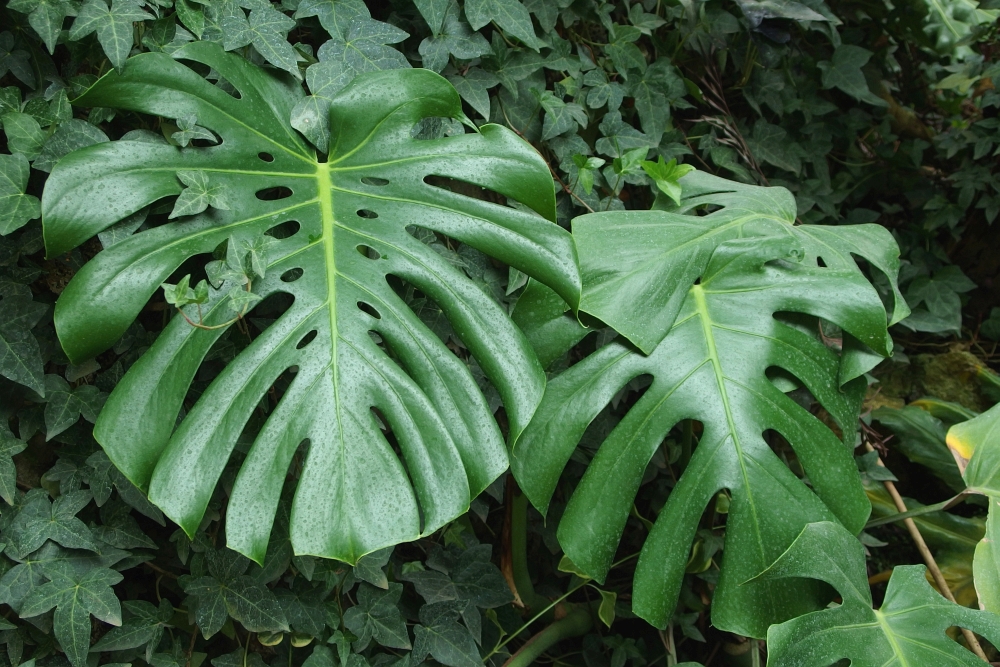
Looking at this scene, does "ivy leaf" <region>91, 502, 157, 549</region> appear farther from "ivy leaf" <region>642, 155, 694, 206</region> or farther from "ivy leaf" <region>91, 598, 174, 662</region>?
"ivy leaf" <region>642, 155, 694, 206</region>

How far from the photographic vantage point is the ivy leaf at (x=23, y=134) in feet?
3.23

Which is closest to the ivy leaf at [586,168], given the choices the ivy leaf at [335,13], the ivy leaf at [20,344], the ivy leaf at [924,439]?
the ivy leaf at [335,13]

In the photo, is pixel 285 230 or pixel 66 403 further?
pixel 285 230

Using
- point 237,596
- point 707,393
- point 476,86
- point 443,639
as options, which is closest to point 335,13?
point 476,86

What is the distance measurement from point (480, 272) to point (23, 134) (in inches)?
25.8

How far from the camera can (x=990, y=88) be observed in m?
2.21

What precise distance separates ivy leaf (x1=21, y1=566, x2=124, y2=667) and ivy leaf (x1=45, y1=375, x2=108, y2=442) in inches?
7.9

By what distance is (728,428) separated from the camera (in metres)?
1.07

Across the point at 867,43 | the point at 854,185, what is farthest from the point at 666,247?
the point at 867,43

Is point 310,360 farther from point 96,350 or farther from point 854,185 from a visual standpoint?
point 854,185

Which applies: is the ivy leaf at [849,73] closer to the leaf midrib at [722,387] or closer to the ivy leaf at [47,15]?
the leaf midrib at [722,387]

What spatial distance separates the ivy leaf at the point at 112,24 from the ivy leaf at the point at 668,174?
75cm

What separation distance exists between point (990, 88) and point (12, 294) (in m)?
2.46

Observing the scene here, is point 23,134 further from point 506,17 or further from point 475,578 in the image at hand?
point 475,578
